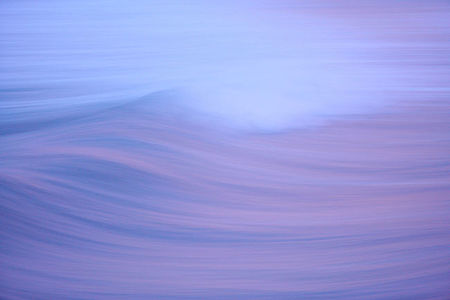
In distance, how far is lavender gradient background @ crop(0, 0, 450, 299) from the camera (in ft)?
1.74

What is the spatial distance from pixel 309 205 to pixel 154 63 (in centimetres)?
35

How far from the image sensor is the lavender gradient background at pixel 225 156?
532 millimetres

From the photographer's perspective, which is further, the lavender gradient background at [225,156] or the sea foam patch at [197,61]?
the sea foam patch at [197,61]

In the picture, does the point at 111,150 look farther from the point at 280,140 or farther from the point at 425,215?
the point at 425,215

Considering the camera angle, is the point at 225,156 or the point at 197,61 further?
the point at 197,61

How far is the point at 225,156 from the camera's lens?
606mm

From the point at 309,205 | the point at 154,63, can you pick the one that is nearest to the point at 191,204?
the point at 309,205

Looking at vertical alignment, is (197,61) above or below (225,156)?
above

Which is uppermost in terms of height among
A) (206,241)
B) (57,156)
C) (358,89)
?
(358,89)

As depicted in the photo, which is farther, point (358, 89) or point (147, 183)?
point (358, 89)

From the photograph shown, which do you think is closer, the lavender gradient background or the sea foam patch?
the lavender gradient background

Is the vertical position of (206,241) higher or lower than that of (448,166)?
lower

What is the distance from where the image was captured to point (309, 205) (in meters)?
0.57

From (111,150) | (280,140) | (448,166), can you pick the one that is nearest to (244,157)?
(280,140)
